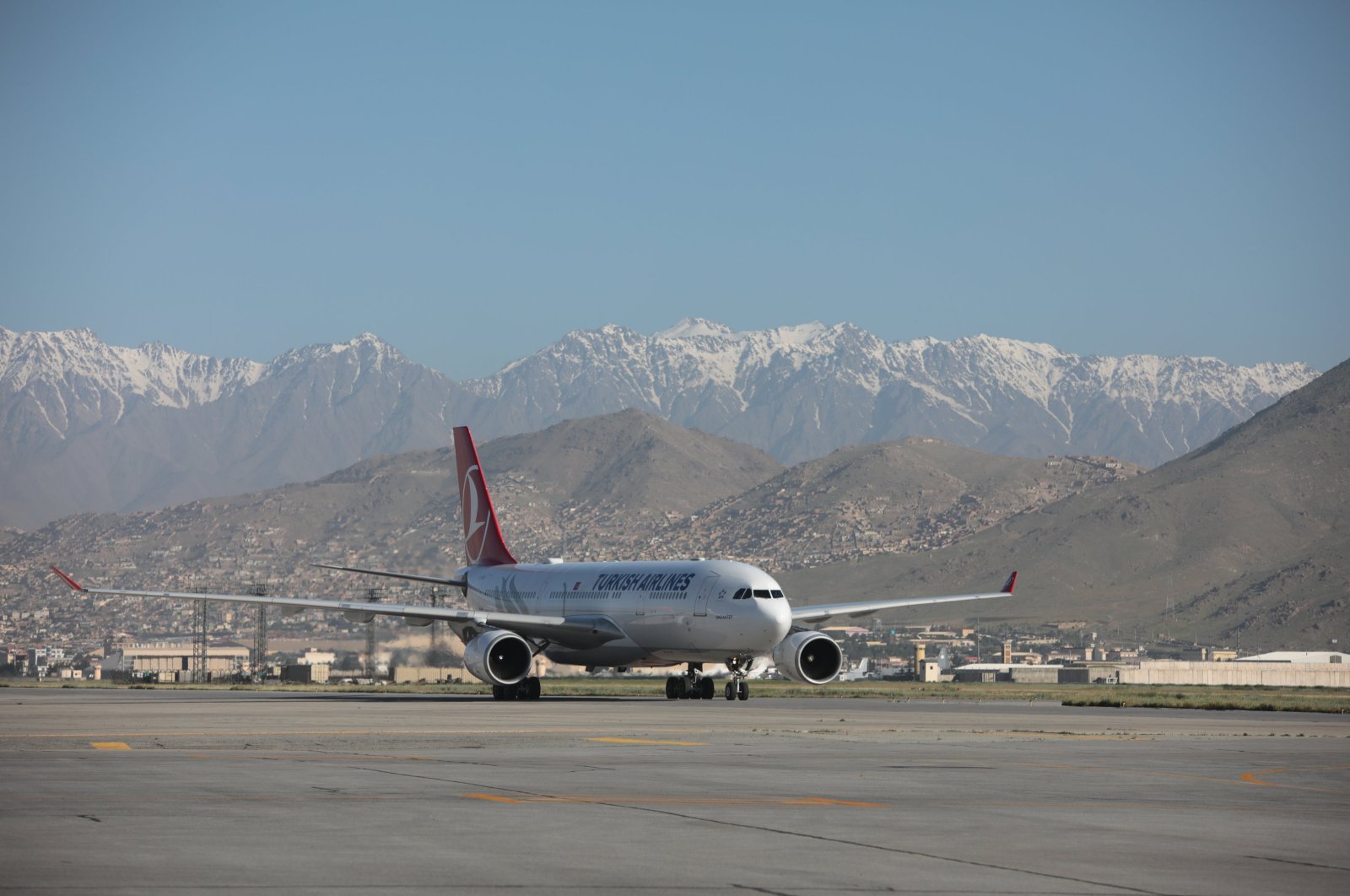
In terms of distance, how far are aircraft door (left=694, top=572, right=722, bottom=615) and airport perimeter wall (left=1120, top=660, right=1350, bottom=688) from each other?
95.2 meters

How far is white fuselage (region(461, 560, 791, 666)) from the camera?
166 ft

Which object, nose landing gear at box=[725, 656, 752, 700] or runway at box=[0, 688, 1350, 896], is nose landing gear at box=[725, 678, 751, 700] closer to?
nose landing gear at box=[725, 656, 752, 700]

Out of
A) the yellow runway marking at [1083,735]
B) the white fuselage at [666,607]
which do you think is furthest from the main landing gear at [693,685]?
the yellow runway marking at [1083,735]

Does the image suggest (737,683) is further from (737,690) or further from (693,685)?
(693,685)

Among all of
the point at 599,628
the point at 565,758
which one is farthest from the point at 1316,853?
the point at 599,628

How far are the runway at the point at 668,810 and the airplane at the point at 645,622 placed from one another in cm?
1624

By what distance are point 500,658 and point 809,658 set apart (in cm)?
940

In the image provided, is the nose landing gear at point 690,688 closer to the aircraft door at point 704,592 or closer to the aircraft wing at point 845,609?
the aircraft wing at point 845,609

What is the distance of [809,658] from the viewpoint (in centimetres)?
5312

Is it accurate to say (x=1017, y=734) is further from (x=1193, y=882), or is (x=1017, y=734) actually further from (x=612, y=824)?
(x=1193, y=882)

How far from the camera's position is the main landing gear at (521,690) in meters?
54.6

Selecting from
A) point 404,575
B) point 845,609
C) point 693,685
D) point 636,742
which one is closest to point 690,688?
point 693,685

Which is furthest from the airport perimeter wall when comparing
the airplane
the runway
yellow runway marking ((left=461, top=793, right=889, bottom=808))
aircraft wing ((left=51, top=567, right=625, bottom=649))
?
yellow runway marking ((left=461, top=793, right=889, bottom=808))

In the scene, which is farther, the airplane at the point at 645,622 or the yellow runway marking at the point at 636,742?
the airplane at the point at 645,622
